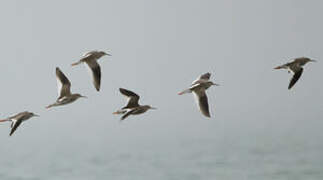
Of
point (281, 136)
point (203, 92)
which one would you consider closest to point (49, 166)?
point (281, 136)

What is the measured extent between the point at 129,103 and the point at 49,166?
11733 centimetres

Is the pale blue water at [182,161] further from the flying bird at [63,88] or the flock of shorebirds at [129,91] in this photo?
the flying bird at [63,88]

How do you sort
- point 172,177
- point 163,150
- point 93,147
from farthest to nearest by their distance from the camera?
1. point 93,147
2. point 163,150
3. point 172,177

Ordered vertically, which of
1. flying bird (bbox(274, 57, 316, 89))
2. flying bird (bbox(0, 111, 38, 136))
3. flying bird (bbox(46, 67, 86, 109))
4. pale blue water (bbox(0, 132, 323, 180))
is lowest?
pale blue water (bbox(0, 132, 323, 180))

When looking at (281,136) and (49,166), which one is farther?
(281,136)

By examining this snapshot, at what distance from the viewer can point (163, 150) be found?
550 ft

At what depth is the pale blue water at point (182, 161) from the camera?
108875 mm

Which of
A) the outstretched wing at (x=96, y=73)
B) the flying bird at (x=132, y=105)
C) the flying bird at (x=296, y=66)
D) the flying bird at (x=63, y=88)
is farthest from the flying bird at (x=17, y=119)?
the flying bird at (x=296, y=66)

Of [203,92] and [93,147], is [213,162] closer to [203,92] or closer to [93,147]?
[93,147]

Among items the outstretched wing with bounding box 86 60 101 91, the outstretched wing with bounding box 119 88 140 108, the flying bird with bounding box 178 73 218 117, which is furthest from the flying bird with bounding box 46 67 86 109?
the flying bird with bounding box 178 73 218 117

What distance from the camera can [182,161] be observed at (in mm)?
136750

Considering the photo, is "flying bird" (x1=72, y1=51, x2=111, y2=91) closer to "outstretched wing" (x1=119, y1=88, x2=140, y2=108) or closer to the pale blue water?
"outstretched wing" (x1=119, y1=88, x2=140, y2=108)

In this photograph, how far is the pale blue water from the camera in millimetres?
108875

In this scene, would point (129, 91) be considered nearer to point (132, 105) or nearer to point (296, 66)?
point (132, 105)
